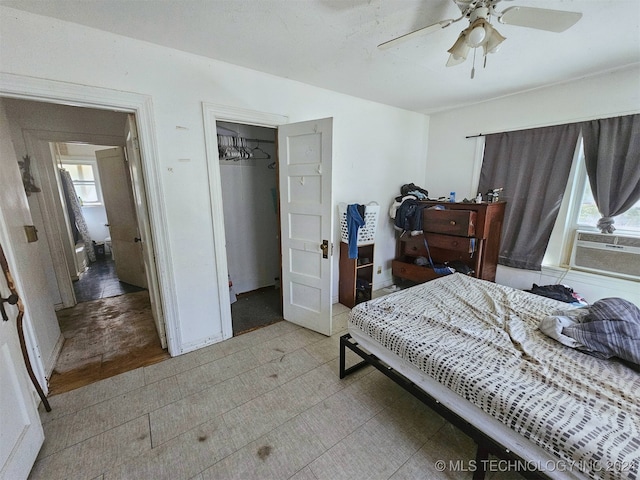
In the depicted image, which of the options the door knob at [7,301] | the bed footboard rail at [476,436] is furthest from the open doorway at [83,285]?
the bed footboard rail at [476,436]

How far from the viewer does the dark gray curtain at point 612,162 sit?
7.51 feet

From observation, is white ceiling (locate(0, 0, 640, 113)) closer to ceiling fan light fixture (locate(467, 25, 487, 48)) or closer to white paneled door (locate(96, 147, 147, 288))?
ceiling fan light fixture (locate(467, 25, 487, 48))

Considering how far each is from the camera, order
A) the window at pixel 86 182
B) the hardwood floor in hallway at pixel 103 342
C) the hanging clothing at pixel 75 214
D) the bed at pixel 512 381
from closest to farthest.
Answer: the bed at pixel 512 381 < the hardwood floor in hallway at pixel 103 342 < the hanging clothing at pixel 75 214 < the window at pixel 86 182

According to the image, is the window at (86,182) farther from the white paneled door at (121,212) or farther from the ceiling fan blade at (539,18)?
the ceiling fan blade at (539,18)

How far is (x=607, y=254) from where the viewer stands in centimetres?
254

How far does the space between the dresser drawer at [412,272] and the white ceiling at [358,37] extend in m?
2.11

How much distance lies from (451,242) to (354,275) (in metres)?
1.25

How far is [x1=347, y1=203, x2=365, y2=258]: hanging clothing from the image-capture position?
2.82 m

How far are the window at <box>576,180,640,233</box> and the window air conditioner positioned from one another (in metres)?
0.11

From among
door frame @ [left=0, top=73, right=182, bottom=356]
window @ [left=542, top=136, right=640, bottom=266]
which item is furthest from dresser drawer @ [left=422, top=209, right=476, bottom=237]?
door frame @ [left=0, top=73, right=182, bottom=356]

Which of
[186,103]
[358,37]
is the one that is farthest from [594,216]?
[186,103]

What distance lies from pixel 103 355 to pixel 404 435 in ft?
8.44

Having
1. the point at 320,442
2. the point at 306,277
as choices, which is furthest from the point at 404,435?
the point at 306,277

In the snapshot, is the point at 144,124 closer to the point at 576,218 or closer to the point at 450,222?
the point at 450,222
